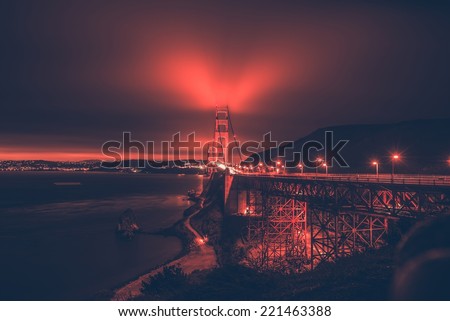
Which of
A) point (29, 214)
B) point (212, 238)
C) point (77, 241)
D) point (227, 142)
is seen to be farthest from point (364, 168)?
point (29, 214)

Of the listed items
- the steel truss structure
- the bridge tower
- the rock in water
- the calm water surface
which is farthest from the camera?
the bridge tower

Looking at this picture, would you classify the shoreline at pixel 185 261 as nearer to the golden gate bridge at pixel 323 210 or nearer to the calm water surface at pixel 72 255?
the calm water surface at pixel 72 255

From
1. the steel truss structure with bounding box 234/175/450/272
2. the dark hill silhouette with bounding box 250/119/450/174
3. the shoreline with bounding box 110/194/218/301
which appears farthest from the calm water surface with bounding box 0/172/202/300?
the dark hill silhouette with bounding box 250/119/450/174

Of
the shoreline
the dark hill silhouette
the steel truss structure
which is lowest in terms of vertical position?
the shoreline

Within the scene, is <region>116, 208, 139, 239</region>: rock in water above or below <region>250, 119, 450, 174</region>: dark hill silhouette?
below

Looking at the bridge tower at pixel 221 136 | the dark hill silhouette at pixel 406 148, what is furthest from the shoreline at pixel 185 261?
the dark hill silhouette at pixel 406 148

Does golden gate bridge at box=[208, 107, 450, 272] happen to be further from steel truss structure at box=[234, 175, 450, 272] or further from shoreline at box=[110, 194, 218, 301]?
shoreline at box=[110, 194, 218, 301]
